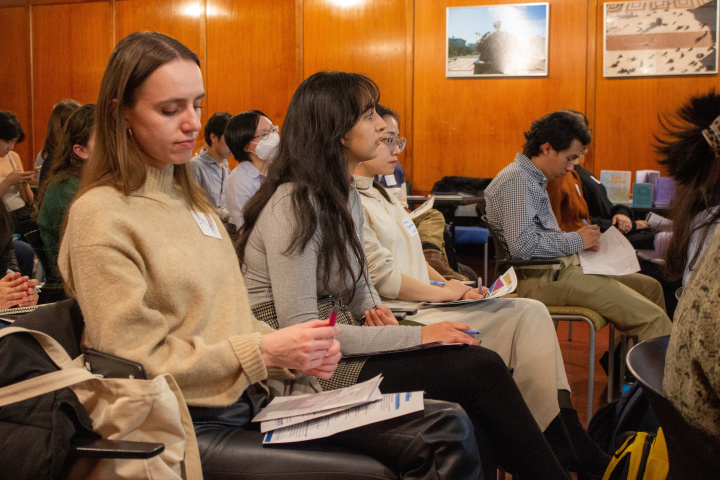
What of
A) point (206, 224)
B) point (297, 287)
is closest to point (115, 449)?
point (206, 224)

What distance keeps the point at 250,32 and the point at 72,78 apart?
7.96ft

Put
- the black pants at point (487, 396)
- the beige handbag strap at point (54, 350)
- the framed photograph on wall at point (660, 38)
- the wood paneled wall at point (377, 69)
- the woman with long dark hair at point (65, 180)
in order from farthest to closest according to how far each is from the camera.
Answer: the wood paneled wall at point (377, 69), the framed photograph on wall at point (660, 38), the woman with long dark hair at point (65, 180), the black pants at point (487, 396), the beige handbag strap at point (54, 350)

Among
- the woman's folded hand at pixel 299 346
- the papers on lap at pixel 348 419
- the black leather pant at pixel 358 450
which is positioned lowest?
the black leather pant at pixel 358 450

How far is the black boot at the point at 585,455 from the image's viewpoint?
73.4 inches

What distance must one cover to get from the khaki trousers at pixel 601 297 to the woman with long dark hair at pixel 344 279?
1297 mm

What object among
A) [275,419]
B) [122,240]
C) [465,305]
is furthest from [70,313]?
[465,305]

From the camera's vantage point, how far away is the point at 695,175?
2090 mm

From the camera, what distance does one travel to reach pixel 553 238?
3.10 m

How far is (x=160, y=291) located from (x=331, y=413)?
413 mm

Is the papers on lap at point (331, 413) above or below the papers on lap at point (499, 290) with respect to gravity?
below

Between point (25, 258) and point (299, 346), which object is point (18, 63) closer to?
point (25, 258)

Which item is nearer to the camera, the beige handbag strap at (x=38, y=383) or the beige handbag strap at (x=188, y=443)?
the beige handbag strap at (x=38, y=383)

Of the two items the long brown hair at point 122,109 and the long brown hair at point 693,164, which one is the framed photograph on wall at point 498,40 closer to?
the long brown hair at point 693,164

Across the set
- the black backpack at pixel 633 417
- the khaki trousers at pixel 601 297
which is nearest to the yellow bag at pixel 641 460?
the black backpack at pixel 633 417
